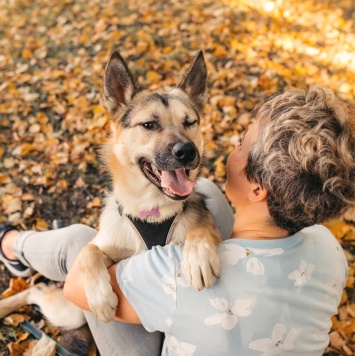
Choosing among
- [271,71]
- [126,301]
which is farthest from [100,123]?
[126,301]

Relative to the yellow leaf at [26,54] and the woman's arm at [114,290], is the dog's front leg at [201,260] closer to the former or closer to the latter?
Answer: the woman's arm at [114,290]

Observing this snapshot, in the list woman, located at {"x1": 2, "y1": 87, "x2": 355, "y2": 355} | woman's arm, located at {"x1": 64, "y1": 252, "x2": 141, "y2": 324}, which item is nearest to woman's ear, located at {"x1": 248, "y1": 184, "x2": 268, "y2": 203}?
woman, located at {"x1": 2, "y1": 87, "x2": 355, "y2": 355}

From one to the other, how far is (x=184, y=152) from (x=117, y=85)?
79 cm

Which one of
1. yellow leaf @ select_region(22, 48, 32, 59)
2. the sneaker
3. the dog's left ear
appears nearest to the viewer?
the dog's left ear

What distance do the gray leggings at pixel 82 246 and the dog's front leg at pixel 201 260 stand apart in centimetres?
72

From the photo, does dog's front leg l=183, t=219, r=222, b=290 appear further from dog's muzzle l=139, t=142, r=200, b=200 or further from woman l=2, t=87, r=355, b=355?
dog's muzzle l=139, t=142, r=200, b=200

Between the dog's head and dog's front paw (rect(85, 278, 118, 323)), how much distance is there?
69 cm

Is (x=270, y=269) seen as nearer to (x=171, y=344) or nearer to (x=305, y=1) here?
(x=171, y=344)

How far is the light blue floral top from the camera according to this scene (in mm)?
1479

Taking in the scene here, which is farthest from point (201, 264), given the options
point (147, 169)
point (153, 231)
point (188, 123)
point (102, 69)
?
point (102, 69)

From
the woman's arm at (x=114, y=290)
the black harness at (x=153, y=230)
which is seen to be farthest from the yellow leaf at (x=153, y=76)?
the woman's arm at (x=114, y=290)

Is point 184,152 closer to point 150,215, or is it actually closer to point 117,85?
point 150,215

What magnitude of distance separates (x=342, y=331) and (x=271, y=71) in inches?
139

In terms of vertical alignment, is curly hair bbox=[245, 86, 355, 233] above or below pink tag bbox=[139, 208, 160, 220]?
above
